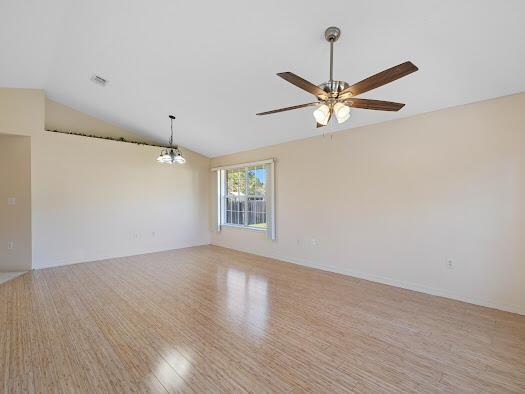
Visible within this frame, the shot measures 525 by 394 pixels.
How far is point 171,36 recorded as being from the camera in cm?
311

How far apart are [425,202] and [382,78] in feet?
8.12

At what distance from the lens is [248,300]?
3455 millimetres

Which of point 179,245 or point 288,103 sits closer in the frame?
point 288,103

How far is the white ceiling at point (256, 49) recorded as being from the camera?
238 centimetres

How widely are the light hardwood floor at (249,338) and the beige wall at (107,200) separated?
1.30 m

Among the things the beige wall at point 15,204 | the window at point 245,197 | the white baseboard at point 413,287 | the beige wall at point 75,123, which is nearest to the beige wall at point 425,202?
the white baseboard at point 413,287

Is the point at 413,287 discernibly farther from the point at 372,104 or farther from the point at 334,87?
the point at 334,87

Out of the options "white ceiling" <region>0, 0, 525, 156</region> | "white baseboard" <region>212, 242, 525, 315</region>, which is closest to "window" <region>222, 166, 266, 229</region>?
"white baseboard" <region>212, 242, 525, 315</region>

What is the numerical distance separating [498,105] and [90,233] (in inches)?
283

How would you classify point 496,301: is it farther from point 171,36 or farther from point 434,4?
point 171,36

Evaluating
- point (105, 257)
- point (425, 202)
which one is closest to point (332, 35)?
point (425, 202)

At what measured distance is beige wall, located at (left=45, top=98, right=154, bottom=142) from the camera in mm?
5535

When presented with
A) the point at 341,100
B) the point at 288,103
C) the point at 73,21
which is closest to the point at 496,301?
the point at 341,100

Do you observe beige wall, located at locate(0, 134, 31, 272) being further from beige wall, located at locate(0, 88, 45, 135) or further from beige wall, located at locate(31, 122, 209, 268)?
beige wall, located at locate(0, 88, 45, 135)
